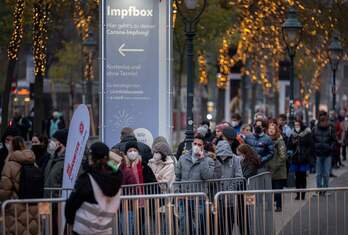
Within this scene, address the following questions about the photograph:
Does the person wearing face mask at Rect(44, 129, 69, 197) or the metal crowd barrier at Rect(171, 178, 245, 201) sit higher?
the person wearing face mask at Rect(44, 129, 69, 197)

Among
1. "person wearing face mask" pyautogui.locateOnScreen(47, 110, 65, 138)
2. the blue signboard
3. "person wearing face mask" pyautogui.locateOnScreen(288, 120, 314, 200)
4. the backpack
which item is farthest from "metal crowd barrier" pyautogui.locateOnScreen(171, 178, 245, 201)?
"person wearing face mask" pyautogui.locateOnScreen(47, 110, 65, 138)

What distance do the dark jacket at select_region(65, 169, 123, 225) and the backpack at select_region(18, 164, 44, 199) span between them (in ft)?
7.27

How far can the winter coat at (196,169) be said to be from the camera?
597 inches

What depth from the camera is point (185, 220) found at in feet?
43.2

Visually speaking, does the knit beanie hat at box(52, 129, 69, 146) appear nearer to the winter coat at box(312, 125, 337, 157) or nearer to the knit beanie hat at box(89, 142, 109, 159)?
the knit beanie hat at box(89, 142, 109, 159)

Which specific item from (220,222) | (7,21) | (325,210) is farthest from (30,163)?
(7,21)

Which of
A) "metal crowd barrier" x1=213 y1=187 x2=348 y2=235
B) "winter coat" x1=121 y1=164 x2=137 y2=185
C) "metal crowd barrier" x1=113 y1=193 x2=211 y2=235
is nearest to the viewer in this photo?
"metal crowd barrier" x1=113 y1=193 x2=211 y2=235

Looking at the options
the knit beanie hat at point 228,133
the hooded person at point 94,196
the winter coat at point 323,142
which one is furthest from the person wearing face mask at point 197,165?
the winter coat at point 323,142

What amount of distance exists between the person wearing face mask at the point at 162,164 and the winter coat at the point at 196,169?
0.66m

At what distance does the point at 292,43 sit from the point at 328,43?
9971 millimetres

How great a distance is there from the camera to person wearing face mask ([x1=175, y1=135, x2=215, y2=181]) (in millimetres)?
15148

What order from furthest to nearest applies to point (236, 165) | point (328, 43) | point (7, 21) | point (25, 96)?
point (25, 96) → point (328, 43) → point (7, 21) → point (236, 165)

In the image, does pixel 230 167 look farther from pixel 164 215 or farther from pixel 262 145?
pixel 262 145

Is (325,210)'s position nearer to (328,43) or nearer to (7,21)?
(7,21)
